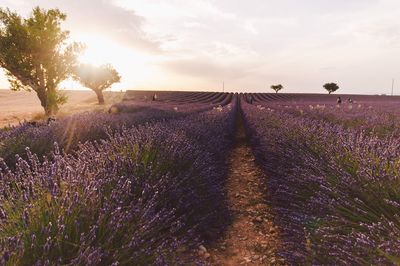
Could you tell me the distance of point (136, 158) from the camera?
306 cm

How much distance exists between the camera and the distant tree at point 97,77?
124ft

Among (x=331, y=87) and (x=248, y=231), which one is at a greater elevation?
(x=331, y=87)

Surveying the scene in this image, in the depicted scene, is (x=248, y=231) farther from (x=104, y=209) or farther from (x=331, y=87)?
(x=331, y=87)

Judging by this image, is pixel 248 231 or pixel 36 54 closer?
pixel 248 231

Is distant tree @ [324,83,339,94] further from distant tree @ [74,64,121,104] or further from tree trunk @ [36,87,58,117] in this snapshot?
tree trunk @ [36,87,58,117]

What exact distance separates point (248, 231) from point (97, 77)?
38.6m

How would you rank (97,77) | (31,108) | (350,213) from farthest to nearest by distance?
(97,77) < (31,108) < (350,213)

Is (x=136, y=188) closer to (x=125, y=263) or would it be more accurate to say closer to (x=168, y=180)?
(x=168, y=180)

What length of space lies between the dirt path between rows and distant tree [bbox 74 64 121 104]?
35.2 meters

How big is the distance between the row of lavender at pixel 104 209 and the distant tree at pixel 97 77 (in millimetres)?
36080

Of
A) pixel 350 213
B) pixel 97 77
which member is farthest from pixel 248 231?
pixel 97 77

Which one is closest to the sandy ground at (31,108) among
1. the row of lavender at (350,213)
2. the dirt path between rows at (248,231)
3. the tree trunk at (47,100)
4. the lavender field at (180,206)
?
the tree trunk at (47,100)

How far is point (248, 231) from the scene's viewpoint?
3377mm

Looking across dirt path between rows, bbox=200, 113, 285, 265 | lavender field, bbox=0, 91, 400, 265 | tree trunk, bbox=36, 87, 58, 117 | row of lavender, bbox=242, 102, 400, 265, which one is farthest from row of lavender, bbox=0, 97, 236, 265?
tree trunk, bbox=36, 87, 58, 117
